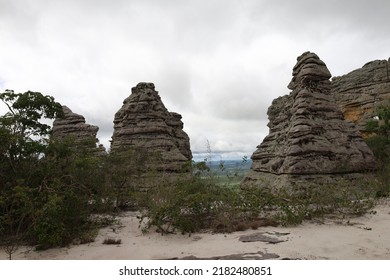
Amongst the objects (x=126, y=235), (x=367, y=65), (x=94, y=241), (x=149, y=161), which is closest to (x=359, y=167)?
(x=149, y=161)

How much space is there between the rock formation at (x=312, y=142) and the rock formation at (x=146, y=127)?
6.89m

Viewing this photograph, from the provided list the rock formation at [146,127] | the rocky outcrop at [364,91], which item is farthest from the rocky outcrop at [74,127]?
the rocky outcrop at [364,91]

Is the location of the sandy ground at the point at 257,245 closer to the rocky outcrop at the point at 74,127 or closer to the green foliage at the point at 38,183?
the green foliage at the point at 38,183

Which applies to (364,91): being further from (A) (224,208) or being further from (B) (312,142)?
(A) (224,208)

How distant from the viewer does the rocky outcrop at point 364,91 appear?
1306 inches

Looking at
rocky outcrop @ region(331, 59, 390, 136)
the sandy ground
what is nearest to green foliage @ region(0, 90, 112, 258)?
the sandy ground

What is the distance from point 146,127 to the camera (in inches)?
935

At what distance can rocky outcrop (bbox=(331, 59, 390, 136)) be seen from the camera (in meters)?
33.2

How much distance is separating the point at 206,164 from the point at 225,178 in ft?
4.32

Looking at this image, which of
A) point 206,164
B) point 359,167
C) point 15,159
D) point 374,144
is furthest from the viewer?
point 374,144

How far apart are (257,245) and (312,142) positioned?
12.0 metres

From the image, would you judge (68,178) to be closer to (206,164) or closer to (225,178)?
(206,164)

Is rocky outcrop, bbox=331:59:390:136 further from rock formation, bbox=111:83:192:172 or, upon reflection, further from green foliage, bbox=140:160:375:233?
green foliage, bbox=140:160:375:233

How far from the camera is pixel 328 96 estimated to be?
2117 cm
